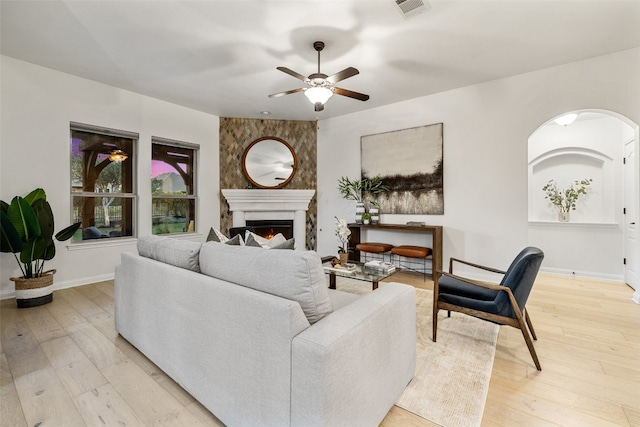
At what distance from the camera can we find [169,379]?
1812 mm

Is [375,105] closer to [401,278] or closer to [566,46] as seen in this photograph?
[566,46]

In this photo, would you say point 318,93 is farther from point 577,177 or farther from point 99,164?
point 577,177

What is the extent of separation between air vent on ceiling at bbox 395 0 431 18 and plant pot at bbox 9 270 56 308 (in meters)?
4.57

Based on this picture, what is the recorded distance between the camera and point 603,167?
4469 millimetres

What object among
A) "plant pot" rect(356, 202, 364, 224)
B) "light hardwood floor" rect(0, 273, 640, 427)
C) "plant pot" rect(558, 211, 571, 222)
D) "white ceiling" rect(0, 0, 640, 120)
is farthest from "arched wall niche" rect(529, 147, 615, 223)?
"plant pot" rect(356, 202, 364, 224)

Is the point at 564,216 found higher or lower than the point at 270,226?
higher

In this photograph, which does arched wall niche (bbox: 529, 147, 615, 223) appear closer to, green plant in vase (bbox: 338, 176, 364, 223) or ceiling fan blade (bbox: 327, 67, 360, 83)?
green plant in vase (bbox: 338, 176, 364, 223)

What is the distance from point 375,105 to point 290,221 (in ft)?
8.87

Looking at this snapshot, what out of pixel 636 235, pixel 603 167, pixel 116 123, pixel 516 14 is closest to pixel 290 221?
pixel 116 123

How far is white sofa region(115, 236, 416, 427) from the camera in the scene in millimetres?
1107

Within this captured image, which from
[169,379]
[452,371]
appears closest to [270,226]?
[169,379]

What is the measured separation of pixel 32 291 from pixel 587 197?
25.2ft

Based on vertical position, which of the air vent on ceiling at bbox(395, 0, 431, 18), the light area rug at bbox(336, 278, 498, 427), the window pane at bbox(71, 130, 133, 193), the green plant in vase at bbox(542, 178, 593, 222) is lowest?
the light area rug at bbox(336, 278, 498, 427)

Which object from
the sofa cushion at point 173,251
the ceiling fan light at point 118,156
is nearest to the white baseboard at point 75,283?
the ceiling fan light at point 118,156
